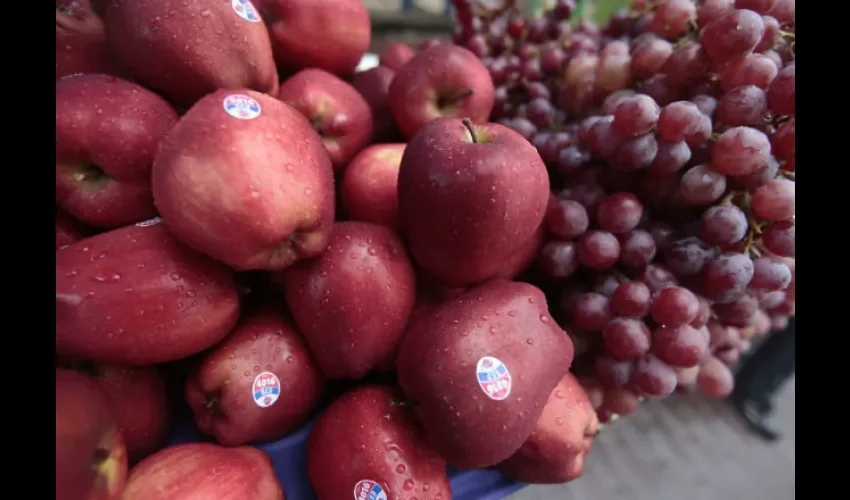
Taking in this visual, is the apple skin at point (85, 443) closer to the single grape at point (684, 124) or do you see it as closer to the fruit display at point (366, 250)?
the fruit display at point (366, 250)

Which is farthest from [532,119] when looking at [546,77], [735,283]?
[735,283]

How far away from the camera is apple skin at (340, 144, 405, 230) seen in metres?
0.65

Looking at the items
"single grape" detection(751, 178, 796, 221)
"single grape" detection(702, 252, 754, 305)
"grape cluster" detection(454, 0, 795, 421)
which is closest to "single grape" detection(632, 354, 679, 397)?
"grape cluster" detection(454, 0, 795, 421)

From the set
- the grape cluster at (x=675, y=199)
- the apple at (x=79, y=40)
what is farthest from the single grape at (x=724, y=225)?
the apple at (x=79, y=40)

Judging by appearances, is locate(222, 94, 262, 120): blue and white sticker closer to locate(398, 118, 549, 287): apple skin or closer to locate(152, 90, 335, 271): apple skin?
locate(152, 90, 335, 271): apple skin

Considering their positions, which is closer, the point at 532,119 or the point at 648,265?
the point at 648,265

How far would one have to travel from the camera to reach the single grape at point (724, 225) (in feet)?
2.02

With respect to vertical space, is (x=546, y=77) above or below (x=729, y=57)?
below

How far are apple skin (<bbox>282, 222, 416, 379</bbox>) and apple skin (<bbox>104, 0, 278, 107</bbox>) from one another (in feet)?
0.71

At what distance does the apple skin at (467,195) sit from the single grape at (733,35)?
0.30 m

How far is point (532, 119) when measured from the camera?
2.75ft

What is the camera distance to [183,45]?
539mm

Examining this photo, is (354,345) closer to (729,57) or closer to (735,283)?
(735,283)

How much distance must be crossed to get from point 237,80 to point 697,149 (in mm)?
574
